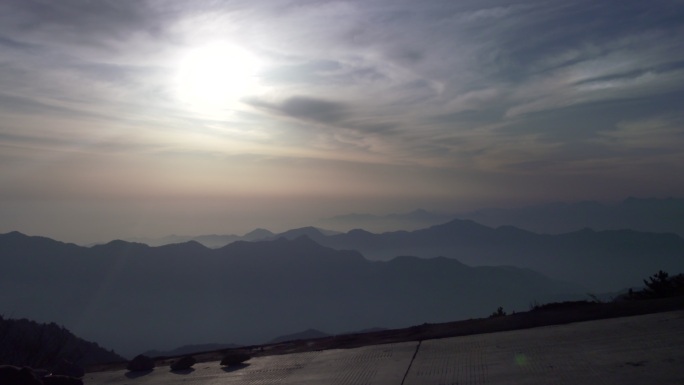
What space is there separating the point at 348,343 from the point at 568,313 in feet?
13.0

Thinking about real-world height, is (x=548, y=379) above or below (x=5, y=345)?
below

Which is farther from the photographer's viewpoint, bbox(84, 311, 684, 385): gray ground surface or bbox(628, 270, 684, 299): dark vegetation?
bbox(628, 270, 684, 299): dark vegetation

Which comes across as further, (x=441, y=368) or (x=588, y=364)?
(x=441, y=368)

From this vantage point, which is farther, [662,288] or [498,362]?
[662,288]

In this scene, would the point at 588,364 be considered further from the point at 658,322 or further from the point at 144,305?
the point at 144,305

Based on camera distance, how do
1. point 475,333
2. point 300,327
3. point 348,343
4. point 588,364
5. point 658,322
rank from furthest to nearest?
point 300,327 < point 348,343 < point 475,333 < point 658,322 < point 588,364

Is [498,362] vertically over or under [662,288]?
under

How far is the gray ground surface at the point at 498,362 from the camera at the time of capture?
5984 mm

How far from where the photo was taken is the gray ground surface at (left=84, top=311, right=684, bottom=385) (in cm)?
598

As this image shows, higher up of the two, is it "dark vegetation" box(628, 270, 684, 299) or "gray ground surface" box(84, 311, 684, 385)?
"dark vegetation" box(628, 270, 684, 299)

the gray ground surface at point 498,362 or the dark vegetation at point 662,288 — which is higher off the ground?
the dark vegetation at point 662,288

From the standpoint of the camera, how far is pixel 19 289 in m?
190

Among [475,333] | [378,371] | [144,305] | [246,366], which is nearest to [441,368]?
[378,371]

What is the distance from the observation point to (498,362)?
6.95m
